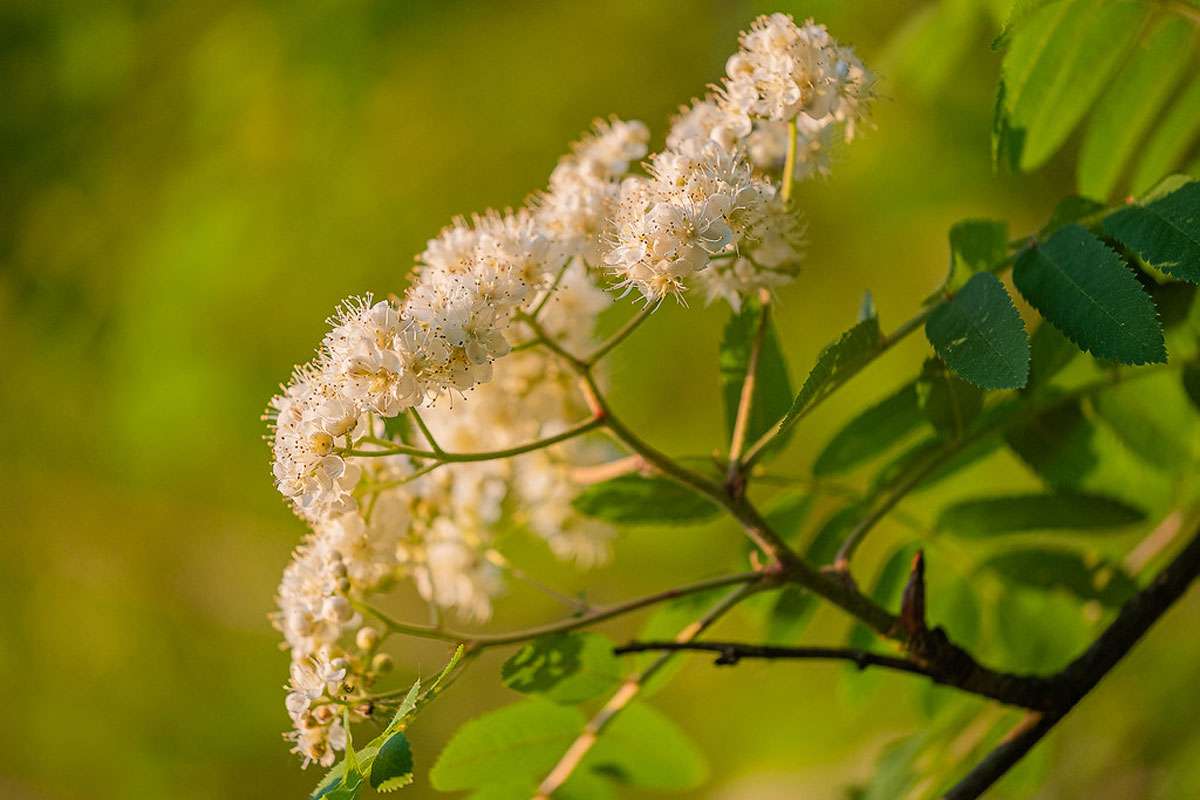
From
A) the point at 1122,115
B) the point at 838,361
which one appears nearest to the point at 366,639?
the point at 838,361

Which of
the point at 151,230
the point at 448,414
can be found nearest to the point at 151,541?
the point at 151,230

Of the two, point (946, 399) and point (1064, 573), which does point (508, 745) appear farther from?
point (1064, 573)

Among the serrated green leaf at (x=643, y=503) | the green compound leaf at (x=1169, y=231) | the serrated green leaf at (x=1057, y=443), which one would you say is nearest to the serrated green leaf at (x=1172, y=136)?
the serrated green leaf at (x=1057, y=443)

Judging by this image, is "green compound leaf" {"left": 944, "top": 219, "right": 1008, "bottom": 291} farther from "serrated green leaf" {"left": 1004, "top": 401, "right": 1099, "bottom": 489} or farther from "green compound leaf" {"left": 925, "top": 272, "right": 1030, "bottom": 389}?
"serrated green leaf" {"left": 1004, "top": 401, "right": 1099, "bottom": 489}

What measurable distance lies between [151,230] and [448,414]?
2512 mm

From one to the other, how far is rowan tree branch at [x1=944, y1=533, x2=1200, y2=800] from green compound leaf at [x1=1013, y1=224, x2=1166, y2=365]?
413 mm

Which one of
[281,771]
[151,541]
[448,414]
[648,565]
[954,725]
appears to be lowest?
[954,725]

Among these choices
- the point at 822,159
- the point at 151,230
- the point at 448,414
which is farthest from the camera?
the point at 151,230

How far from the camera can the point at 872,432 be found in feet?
5.77

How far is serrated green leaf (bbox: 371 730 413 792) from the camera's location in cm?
123

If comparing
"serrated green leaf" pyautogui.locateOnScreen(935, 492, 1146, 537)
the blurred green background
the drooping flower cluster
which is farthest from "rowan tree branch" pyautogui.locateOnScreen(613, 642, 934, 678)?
the blurred green background

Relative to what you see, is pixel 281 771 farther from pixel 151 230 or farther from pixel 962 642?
pixel 962 642

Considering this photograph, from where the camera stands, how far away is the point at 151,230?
4070 mm

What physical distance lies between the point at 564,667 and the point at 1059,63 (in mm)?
1128
